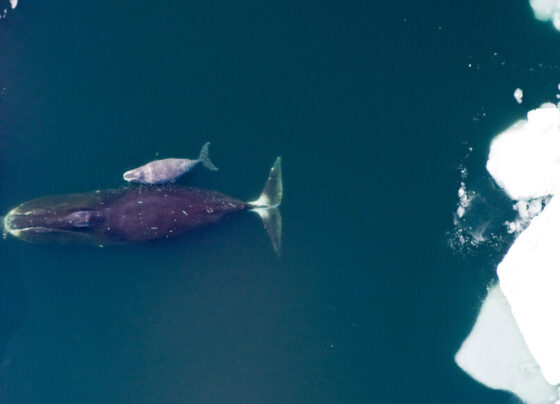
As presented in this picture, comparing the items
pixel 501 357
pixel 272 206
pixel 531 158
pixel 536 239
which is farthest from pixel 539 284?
pixel 272 206

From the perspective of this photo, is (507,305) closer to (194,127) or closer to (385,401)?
(385,401)

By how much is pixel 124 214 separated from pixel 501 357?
4896mm

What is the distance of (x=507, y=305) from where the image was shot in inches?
248

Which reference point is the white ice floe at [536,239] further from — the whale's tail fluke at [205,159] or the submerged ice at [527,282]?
the whale's tail fluke at [205,159]

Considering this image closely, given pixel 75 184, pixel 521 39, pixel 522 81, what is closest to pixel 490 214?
pixel 522 81

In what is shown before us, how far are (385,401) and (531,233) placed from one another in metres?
2.73

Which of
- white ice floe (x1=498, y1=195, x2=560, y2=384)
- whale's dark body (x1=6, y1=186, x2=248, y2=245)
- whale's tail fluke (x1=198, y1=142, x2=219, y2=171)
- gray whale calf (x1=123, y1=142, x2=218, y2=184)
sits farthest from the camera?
whale's tail fluke (x1=198, y1=142, x2=219, y2=171)

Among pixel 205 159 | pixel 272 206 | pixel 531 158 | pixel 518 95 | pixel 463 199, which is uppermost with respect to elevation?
pixel 518 95

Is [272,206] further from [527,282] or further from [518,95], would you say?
[518,95]

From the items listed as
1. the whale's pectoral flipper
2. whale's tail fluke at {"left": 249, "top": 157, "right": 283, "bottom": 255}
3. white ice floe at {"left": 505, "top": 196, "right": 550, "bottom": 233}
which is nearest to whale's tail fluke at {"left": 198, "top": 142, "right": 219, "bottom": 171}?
whale's tail fluke at {"left": 249, "top": 157, "right": 283, "bottom": 255}

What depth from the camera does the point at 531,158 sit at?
6004mm

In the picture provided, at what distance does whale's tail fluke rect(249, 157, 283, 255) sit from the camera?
20.8ft

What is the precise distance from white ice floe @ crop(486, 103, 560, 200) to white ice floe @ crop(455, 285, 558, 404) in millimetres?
1287

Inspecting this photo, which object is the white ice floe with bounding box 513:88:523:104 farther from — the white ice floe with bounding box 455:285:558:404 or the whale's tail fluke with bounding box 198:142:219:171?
the whale's tail fluke with bounding box 198:142:219:171
